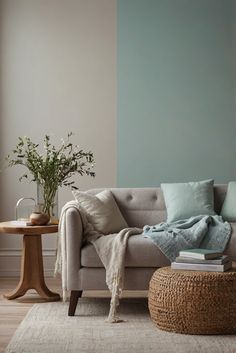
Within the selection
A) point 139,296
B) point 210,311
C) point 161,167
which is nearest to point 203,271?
point 210,311

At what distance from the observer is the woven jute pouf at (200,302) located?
412 centimetres

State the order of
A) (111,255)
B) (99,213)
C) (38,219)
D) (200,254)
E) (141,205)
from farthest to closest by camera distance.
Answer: (141,205), (38,219), (99,213), (111,255), (200,254)

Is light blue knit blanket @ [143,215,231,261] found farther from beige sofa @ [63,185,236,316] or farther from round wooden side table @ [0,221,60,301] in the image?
round wooden side table @ [0,221,60,301]

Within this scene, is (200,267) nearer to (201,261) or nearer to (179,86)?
(201,261)

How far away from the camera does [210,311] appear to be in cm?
412

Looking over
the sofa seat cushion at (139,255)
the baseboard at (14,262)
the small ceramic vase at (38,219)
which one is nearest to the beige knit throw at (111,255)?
the sofa seat cushion at (139,255)

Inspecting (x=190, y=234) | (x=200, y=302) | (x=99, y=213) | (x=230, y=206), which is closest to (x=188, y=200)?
(x=230, y=206)

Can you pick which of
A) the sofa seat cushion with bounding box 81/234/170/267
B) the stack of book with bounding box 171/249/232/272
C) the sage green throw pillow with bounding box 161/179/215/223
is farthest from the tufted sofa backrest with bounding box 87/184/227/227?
the stack of book with bounding box 171/249/232/272

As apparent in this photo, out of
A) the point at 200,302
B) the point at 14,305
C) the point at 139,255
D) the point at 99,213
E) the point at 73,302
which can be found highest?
the point at 99,213

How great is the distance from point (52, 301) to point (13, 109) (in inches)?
77.1

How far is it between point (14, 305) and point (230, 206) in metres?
1.72

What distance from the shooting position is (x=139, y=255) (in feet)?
15.4

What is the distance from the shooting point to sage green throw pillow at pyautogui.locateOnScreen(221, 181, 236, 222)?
5395mm

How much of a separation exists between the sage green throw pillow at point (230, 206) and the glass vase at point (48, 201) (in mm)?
1253
